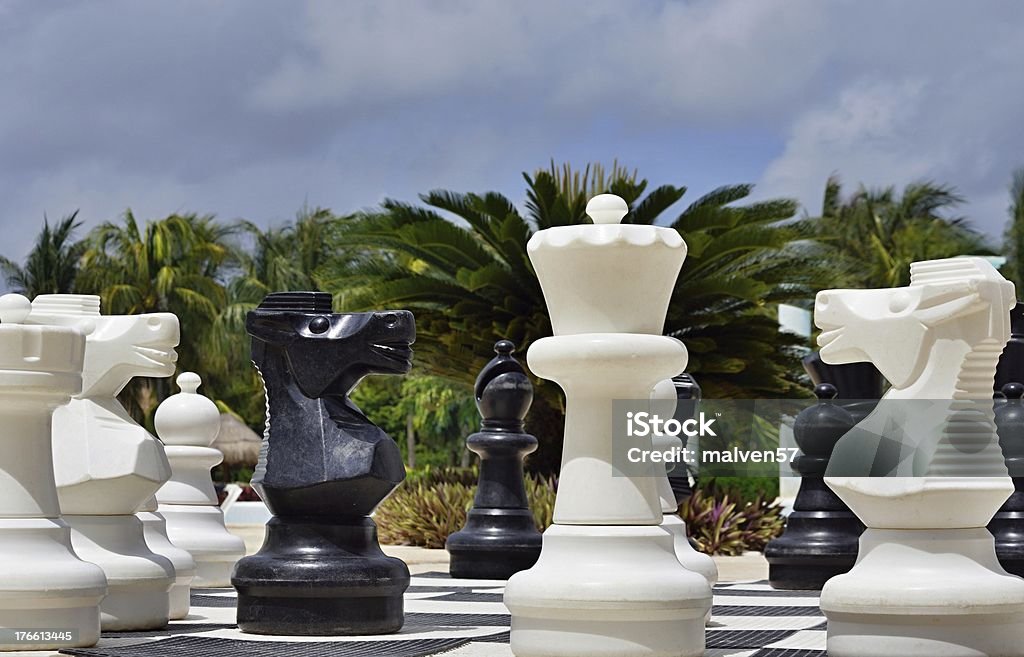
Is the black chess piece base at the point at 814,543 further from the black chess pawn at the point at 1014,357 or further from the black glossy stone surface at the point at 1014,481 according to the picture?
the black glossy stone surface at the point at 1014,481

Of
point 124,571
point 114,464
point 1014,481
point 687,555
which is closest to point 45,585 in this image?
point 124,571

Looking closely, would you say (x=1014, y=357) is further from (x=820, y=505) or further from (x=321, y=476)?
(x=321, y=476)

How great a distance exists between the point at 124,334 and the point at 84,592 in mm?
1263

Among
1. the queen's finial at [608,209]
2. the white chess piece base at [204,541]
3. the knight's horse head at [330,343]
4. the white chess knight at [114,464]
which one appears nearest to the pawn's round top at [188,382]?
the white chess piece base at [204,541]

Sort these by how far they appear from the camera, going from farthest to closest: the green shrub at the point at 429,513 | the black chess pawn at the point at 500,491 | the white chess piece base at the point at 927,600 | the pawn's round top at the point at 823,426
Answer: the green shrub at the point at 429,513, the black chess pawn at the point at 500,491, the pawn's round top at the point at 823,426, the white chess piece base at the point at 927,600

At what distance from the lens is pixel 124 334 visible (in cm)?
566

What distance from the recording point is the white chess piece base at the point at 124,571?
538 cm

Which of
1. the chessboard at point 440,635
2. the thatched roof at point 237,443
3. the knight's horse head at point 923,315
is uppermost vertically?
the knight's horse head at point 923,315

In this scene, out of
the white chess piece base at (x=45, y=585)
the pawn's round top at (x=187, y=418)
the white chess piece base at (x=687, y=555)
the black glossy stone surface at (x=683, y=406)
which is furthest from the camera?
the pawn's round top at (x=187, y=418)

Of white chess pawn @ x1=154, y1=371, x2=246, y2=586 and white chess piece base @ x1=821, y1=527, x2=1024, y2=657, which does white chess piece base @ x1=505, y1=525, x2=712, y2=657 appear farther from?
white chess pawn @ x1=154, y1=371, x2=246, y2=586

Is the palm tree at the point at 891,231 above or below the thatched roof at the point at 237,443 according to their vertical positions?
above

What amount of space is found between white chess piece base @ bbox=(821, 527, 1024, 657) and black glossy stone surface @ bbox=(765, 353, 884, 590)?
11.6 feet

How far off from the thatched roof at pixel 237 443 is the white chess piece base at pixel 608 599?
2366 cm

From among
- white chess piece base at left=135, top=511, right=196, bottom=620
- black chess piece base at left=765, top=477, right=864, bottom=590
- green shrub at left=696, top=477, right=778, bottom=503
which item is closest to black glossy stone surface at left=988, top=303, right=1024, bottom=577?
black chess piece base at left=765, top=477, right=864, bottom=590
